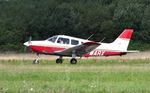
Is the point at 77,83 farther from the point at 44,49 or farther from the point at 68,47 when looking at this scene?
the point at 68,47

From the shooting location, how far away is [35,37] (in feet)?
130

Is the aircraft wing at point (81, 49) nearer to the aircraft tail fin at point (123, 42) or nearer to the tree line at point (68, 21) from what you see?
the aircraft tail fin at point (123, 42)

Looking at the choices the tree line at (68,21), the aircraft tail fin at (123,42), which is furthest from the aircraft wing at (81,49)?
the tree line at (68,21)

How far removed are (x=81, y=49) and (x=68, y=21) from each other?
16.1m

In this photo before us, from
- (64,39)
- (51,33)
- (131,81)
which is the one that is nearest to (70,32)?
(51,33)

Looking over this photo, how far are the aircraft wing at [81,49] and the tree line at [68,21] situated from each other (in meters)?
13.7

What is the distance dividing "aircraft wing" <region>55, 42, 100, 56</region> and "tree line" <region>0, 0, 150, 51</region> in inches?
538

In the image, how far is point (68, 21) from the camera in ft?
134

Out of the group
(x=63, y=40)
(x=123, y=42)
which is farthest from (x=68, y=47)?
(x=123, y=42)

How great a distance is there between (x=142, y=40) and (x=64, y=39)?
55.6 feet

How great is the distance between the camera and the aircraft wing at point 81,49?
24.3 meters

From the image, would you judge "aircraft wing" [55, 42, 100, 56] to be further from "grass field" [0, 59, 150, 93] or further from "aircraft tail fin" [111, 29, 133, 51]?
"grass field" [0, 59, 150, 93]

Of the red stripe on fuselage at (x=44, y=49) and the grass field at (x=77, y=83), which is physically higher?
→ the red stripe on fuselage at (x=44, y=49)

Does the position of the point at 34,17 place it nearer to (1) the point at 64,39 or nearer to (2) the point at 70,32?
(2) the point at 70,32
